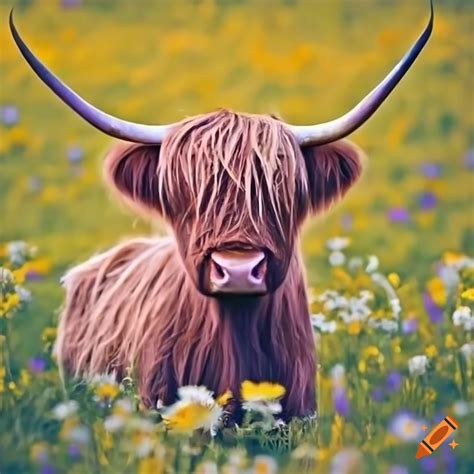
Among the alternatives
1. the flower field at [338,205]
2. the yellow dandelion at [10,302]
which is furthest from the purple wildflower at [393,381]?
the yellow dandelion at [10,302]

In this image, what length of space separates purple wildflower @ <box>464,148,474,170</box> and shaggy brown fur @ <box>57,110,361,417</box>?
645 millimetres

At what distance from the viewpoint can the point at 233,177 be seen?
3.45 metres

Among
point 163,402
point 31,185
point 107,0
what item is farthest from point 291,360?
point 107,0

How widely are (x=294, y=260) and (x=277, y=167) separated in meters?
0.35

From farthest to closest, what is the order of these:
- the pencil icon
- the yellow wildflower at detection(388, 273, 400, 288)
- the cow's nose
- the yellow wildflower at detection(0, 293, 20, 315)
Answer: the yellow wildflower at detection(388, 273, 400, 288), the yellow wildflower at detection(0, 293, 20, 315), the pencil icon, the cow's nose

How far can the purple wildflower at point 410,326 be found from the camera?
396 centimetres

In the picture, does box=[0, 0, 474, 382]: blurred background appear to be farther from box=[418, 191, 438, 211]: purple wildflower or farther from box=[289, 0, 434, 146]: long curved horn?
box=[289, 0, 434, 146]: long curved horn

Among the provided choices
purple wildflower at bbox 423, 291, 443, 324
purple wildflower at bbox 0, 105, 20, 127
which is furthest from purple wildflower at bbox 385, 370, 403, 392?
purple wildflower at bbox 0, 105, 20, 127

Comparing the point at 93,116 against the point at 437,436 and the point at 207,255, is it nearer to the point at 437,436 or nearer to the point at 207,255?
the point at 207,255

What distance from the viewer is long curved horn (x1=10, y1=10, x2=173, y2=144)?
11.4 ft

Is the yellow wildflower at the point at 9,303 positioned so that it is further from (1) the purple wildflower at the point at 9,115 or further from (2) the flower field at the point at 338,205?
(1) the purple wildflower at the point at 9,115

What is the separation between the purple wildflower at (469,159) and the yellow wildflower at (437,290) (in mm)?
437

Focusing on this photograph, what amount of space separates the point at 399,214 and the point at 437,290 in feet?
1.05

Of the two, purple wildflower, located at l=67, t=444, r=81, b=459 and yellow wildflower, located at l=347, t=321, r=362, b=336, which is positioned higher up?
yellow wildflower, located at l=347, t=321, r=362, b=336
